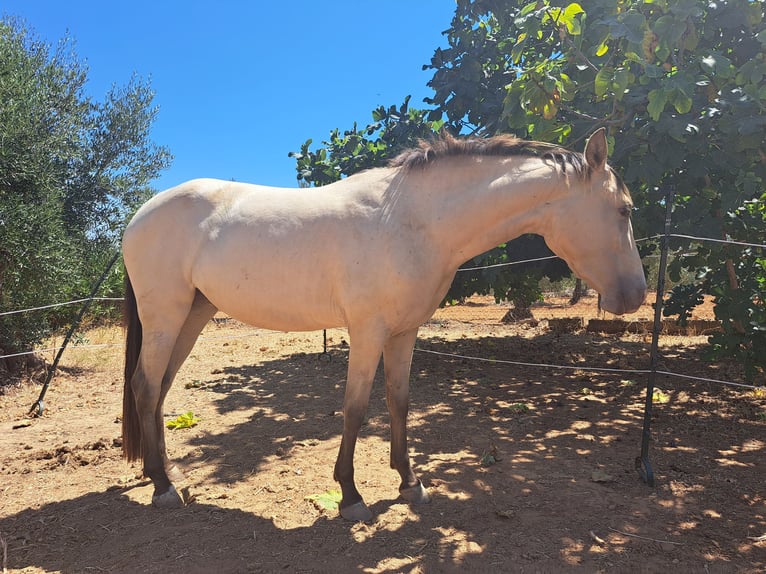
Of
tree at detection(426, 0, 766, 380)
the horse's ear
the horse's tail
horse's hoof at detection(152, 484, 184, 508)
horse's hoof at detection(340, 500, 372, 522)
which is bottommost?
horse's hoof at detection(152, 484, 184, 508)

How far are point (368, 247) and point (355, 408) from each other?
101 centimetres

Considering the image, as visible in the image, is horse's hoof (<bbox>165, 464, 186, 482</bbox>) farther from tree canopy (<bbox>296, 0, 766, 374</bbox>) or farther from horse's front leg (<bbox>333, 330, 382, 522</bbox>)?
tree canopy (<bbox>296, 0, 766, 374</bbox>)

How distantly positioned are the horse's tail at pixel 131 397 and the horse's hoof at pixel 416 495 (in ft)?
6.61

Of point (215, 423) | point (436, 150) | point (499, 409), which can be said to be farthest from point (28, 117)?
point (499, 409)

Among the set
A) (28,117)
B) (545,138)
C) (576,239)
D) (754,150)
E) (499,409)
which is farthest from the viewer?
(28,117)

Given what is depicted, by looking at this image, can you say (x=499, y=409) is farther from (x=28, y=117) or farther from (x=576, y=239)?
(x=28, y=117)

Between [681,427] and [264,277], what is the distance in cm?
419

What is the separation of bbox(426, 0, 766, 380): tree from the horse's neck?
1.48 m

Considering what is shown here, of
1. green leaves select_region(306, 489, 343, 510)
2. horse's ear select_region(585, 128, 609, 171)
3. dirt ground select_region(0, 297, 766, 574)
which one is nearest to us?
dirt ground select_region(0, 297, 766, 574)

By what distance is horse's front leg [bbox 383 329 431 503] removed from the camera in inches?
134

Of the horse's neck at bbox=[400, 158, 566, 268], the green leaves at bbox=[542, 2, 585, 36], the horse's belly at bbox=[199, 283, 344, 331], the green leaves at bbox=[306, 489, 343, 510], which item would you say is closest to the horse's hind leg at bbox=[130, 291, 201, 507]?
the horse's belly at bbox=[199, 283, 344, 331]

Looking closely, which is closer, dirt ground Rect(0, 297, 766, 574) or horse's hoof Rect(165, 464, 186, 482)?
dirt ground Rect(0, 297, 766, 574)

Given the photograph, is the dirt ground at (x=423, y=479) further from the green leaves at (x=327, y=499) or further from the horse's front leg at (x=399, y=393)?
the horse's front leg at (x=399, y=393)

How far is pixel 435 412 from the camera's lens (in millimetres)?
5414
